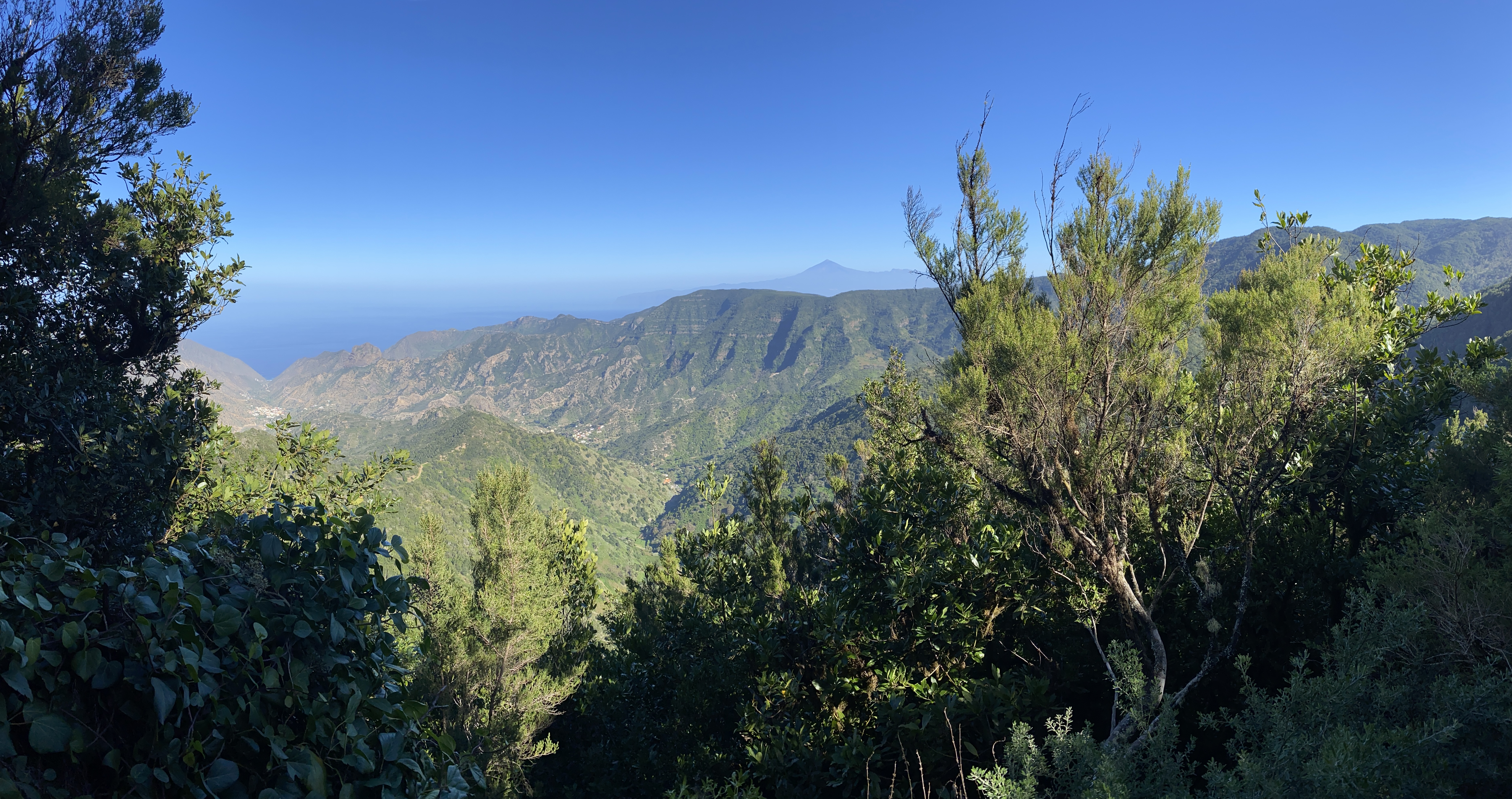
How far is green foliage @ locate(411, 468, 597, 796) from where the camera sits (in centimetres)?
1185

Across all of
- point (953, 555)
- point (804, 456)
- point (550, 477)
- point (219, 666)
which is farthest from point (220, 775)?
point (550, 477)

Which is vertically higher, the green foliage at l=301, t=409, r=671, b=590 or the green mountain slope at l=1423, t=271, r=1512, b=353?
the green mountain slope at l=1423, t=271, r=1512, b=353

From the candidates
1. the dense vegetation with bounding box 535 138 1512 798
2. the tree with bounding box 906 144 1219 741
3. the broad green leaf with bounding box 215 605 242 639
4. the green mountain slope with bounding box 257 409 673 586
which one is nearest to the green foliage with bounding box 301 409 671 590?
the green mountain slope with bounding box 257 409 673 586

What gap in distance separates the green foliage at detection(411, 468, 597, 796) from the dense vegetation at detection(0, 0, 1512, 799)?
4.88 meters

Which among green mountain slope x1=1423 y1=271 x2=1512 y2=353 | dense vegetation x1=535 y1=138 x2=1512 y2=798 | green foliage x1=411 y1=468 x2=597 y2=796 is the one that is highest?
green mountain slope x1=1423 y1=271 x2=1512 y2=353

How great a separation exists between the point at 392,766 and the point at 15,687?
1122mm

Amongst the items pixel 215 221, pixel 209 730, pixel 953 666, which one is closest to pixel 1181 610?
pixel 953 666

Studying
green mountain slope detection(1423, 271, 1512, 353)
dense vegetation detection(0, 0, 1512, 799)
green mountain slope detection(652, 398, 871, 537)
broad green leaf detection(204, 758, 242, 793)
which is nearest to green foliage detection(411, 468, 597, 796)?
dense vegetation detection(0, 0, 1512, 799)

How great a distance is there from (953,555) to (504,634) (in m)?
11.9

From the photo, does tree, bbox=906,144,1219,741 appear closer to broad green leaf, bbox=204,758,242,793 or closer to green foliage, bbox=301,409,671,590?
broad green leaf, bbox=204,758,242,793

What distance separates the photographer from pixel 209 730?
1.85 m

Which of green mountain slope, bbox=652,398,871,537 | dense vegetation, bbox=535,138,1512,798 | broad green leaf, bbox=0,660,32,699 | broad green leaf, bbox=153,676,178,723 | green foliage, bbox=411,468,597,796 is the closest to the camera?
broad green leaf, bbox=0,660,32,699

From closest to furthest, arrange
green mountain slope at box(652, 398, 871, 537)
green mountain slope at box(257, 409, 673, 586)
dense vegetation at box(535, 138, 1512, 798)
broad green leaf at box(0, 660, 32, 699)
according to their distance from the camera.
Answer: broad green leaf at box(0, 660, 32, 699) < dense vegetation at box(535, 138, 1512, 798) < green mountain slope at box(257, 409, 673, 586) < green mountain slope at box(652, 398, 871, 537)

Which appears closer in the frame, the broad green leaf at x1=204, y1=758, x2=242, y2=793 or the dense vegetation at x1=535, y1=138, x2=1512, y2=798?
the broad green leaf at x1=204, y1=758, x2=242, y2=793
